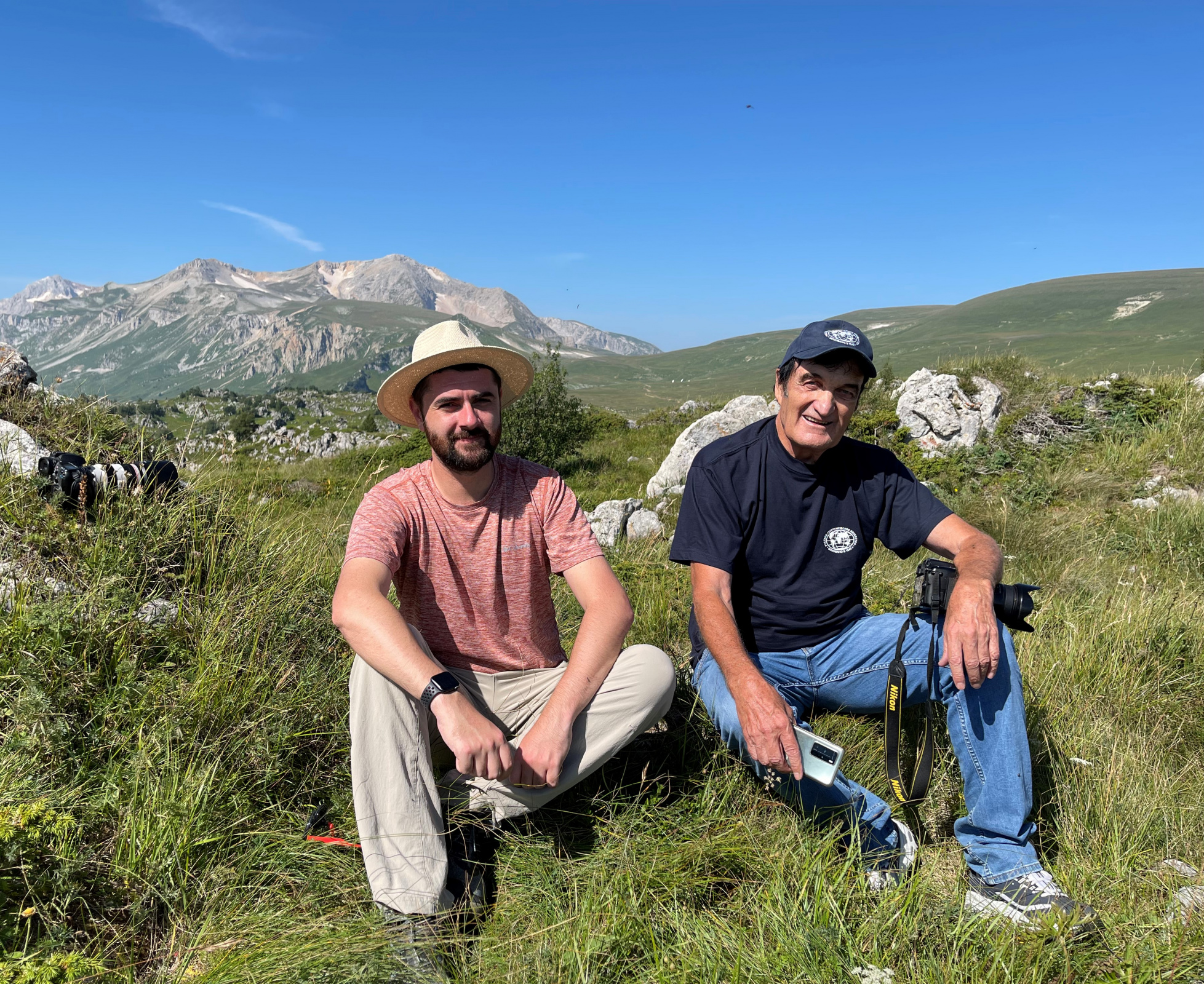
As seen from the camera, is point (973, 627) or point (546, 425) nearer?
point (973, 627)

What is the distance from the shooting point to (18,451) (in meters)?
4.13

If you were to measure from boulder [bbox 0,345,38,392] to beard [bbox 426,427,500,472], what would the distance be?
4361 mm

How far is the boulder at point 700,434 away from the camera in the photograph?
37.1 ft

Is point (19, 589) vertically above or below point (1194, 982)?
above

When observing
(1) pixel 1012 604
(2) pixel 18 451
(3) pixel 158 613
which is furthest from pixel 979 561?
(2) pixel 18 451

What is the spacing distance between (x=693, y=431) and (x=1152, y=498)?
6.32m

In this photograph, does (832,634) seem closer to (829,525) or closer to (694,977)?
(829,525)

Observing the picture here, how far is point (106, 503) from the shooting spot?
12.0ft

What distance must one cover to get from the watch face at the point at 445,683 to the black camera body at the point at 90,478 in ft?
8.15

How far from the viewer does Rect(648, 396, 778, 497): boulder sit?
11.3 meters

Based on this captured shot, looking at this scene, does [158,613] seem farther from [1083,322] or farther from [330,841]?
[1083,322]

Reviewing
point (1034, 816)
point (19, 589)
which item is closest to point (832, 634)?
point (1034, 816)

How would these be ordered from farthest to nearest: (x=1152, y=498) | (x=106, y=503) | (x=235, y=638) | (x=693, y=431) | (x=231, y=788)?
(x=693, y=431), (x=1152, y=498), (x=106, y=503), (x=235, y=638), (x=231, y=788)

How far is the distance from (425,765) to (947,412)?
32.2 feet
